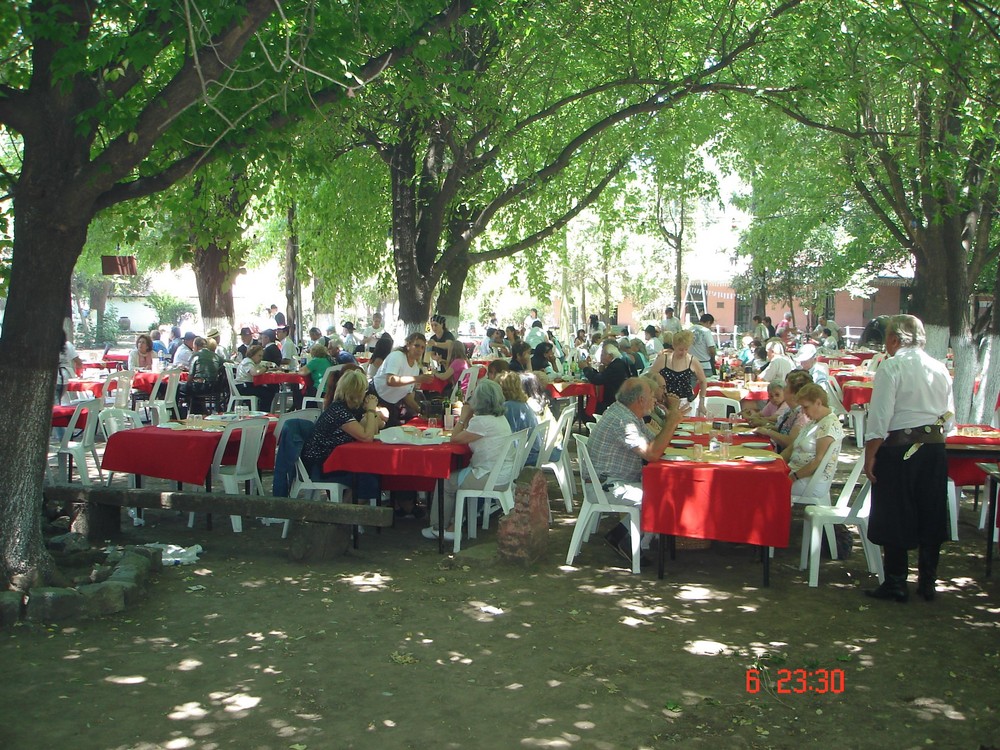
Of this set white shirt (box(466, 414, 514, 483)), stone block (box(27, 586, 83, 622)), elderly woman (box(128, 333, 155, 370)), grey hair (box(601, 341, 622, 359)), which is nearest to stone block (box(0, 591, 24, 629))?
stone block (box(27, 586, 83, 622))

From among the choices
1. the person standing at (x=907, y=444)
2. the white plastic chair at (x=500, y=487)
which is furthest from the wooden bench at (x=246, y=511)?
the person standing at (x=907, y=444)

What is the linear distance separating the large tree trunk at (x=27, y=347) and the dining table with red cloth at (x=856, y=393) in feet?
36.6

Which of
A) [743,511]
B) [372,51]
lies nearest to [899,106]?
[372,51]

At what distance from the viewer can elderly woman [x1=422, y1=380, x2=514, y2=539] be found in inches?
311

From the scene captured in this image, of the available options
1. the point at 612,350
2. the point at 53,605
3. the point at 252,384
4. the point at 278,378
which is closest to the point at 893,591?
the point at 53,605

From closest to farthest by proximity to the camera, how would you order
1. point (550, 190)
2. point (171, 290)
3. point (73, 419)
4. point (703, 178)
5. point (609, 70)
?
point (73, 419)
point (609, 70)
point (550, 190)
point (703, 178)
point (171, 290)

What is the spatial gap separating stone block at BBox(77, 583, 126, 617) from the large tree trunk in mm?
424

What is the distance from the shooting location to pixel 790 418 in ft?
27.7

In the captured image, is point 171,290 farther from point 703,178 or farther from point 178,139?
point 178,139

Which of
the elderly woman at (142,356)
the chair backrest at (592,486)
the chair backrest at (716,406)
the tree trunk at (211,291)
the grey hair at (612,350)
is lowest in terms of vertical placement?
the chair backrest at (592,486)

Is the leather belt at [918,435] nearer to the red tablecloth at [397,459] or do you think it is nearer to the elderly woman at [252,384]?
the red tablecloth at [397,459]

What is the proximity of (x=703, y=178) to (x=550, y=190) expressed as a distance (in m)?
3.87

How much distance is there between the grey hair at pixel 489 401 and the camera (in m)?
7.98

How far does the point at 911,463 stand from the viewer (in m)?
6.23
